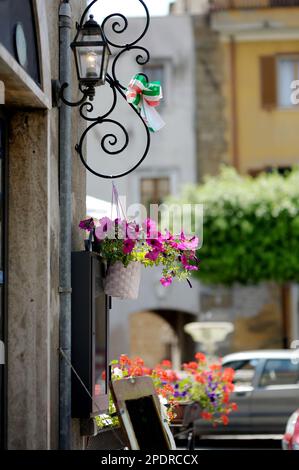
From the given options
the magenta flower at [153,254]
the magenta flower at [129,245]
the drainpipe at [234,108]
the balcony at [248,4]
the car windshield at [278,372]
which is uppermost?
the balcony at [248,4]

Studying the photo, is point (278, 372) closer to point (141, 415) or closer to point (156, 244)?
point (156, 244)

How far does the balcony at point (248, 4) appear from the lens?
30141 mm

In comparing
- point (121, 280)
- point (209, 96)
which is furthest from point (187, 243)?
point (209, 96)

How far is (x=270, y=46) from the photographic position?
3017cm

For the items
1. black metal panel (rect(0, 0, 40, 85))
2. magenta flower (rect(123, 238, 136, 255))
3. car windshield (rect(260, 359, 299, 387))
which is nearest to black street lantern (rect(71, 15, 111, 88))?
black metal panel (rect(0, 0, 40, 85))

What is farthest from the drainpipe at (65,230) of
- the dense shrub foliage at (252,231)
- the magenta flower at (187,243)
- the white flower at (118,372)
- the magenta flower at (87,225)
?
the dense shrub foliage at (252,231)

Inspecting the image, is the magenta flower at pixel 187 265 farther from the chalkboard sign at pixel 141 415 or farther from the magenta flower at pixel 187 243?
the chalkboard sign at pixel 141 415

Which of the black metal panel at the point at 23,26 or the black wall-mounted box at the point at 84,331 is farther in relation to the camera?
the black wall-mounted box at the point at 84,331

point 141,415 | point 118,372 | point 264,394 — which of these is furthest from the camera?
point 264,394

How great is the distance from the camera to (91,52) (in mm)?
6582

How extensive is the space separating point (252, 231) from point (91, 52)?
2121cm

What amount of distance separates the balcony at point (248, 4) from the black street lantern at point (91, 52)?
24076mm

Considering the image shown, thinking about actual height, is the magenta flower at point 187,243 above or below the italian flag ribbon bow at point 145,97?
below
